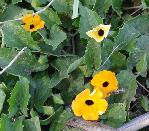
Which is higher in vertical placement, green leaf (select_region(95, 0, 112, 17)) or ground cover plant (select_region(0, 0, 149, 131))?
green leaf (select_region(95, 0, 112, 17))

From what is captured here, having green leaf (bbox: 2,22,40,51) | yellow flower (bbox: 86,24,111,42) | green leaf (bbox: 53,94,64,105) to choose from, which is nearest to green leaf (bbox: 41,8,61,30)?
green leaf (bbox: 2,22,40,51)

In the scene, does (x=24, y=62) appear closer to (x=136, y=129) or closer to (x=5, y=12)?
(x=5, y=12)

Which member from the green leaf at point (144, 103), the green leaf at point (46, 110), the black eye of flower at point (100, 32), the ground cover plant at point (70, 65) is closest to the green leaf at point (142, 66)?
the ground cover plant at point (70, 65)

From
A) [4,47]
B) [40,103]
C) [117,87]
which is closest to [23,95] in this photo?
[40,103]

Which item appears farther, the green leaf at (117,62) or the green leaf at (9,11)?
the green leaf at (9,11)

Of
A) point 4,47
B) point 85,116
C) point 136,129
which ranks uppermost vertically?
point 4,47

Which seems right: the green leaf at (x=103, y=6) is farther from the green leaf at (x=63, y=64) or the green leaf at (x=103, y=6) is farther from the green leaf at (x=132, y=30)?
the green leaf at (x=63, y=64)

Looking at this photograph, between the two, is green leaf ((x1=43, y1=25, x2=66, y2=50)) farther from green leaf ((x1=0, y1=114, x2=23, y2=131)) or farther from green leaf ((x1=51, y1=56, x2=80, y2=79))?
green leaf ((x1=0, y1=114, x2=23, y2=131))

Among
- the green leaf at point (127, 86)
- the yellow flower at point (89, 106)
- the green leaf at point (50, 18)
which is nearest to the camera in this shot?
the yellow flower at point (89, 106)
